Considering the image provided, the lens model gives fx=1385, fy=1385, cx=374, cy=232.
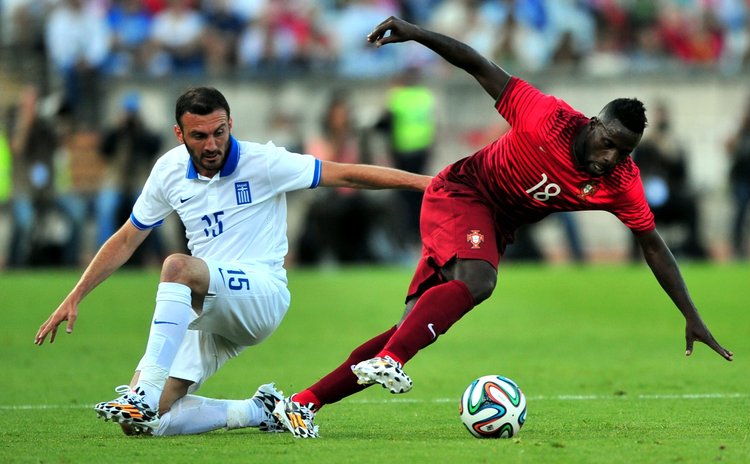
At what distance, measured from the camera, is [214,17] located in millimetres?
24875

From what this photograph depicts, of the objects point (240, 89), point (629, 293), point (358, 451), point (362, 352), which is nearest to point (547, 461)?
point (358, 451)

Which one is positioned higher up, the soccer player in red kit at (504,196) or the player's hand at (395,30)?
the player's hand at (395,30)

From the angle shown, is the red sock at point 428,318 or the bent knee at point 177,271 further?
the bent knee at point 177,271

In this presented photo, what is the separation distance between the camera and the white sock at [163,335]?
705cm

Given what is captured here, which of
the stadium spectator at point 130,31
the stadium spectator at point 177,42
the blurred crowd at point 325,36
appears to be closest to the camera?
the blurred crowd at point 325,36

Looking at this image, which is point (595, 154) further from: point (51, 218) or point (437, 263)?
point (51, 218)

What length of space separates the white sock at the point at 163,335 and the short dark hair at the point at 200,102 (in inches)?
37.3

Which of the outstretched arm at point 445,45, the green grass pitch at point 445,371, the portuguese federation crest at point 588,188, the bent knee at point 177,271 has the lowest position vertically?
the green grass pitch at point 445,371

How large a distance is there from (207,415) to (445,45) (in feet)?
7.89

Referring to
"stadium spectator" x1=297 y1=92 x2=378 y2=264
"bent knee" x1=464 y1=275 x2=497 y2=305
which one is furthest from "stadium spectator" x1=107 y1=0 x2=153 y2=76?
"bent knee" x1=464 y1=275 x2=497 y2=305

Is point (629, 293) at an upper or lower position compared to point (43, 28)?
lower

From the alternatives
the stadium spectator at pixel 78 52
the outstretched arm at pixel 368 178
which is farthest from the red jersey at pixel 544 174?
the stadium spectator at pixel 78 52

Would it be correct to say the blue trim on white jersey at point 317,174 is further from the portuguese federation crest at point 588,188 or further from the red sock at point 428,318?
the portuguese federation crest at point 588,188

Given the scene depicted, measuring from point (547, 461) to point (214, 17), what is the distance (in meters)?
19.5
